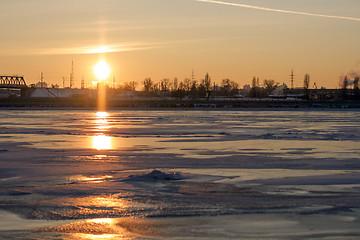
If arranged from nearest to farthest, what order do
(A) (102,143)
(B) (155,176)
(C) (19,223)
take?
(C) (19,223)
(B) (155,176)
(A) (102,143)

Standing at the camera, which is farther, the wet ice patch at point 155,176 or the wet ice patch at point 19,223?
the wet ice patch at point 155,176

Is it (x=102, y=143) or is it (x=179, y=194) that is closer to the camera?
(x=179, y=194)

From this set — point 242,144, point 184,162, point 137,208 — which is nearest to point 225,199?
point 137,208

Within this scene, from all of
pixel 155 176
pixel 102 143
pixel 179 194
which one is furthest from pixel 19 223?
pixel 102 143

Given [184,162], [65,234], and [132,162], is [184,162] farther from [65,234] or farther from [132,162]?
[65,234]

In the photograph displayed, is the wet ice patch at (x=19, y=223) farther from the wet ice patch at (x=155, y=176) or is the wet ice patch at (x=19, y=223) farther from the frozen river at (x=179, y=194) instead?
the wet ice patch at (x=155, y=176)

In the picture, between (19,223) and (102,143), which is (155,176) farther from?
(102,143)

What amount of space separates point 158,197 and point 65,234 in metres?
3.70

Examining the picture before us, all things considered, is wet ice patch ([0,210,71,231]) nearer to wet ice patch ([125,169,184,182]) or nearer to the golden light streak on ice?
wet ice patch ([125,169,184,182])

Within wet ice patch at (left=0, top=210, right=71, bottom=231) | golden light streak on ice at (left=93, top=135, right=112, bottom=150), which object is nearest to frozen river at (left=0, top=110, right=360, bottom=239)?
wet ice patch at (left=0, top=210, right=71, bottom=231)

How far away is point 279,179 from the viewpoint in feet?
53.0

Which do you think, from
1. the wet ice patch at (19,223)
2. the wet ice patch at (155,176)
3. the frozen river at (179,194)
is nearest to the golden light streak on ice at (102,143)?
the frozen river at (179,194)

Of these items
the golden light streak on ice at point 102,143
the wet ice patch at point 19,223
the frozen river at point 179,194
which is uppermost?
the frozen river at point 179,194

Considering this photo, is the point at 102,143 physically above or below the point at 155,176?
below
